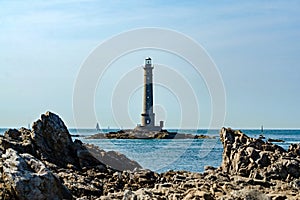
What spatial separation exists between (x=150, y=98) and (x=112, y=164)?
210ft

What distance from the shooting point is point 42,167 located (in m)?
21.7

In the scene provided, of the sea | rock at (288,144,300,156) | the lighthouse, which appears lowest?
the sea

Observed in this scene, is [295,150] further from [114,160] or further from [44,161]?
[44,161]

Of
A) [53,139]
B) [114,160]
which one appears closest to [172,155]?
[114,160]

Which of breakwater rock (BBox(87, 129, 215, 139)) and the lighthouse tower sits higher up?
the lighthouse tower

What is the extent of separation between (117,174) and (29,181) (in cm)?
885

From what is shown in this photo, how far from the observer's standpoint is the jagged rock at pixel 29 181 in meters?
19.8

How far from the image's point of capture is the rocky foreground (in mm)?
19188

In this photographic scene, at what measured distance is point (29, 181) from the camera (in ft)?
66.0

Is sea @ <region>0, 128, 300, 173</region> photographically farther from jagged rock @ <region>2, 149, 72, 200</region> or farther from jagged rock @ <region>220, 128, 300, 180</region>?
jagged rock @ <region>2, 149, 72, 200</region>

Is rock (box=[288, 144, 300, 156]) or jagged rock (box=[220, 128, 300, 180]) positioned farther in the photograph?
rock (box=[288, 144, 300, 156])

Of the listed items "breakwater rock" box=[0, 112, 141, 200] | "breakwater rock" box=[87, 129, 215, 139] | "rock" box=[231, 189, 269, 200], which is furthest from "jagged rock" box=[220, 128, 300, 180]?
"breakwater rock" box=[87, 129, 215, 139]

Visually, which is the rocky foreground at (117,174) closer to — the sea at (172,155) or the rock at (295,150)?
the rock at (295,150)

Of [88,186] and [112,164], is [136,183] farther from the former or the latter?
[112,164]
